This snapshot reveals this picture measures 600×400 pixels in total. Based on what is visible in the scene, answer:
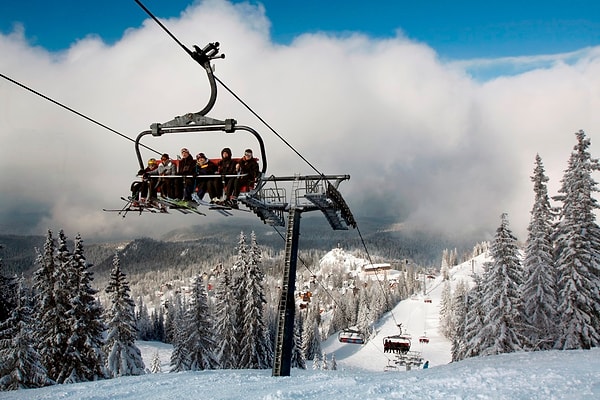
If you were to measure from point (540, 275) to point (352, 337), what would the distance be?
92.3m

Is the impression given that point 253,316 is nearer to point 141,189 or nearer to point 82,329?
point 82,329

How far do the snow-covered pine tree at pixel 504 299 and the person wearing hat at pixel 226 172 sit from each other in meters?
26.6

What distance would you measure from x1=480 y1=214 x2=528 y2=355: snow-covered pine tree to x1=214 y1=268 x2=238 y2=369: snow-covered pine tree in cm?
2045

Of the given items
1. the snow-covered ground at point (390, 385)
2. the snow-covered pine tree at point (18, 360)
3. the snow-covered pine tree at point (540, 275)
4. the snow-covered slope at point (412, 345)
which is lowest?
the snow-covered slope at point (412, 345)

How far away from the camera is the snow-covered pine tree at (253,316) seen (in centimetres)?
3766

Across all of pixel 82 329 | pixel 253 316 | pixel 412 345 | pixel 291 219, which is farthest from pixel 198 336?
pixel 412 345

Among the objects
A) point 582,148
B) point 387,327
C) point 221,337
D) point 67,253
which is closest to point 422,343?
point 387,327

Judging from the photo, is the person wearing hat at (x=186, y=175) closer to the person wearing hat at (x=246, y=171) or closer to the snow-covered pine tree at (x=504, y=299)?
the person wearing hat at (x=246, y=171)

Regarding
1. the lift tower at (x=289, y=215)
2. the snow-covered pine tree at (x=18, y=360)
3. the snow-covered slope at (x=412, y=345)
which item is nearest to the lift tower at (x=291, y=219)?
the lift tower at (x=289, y=215)

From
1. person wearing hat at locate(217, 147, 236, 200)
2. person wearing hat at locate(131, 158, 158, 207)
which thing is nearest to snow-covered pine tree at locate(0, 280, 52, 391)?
person wearing hat at locate(131, 158, 158, 207)

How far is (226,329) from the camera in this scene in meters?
38.9

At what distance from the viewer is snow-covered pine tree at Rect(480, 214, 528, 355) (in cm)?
3234

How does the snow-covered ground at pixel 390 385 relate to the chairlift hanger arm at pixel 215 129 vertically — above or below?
below

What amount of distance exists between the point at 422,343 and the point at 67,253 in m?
105
